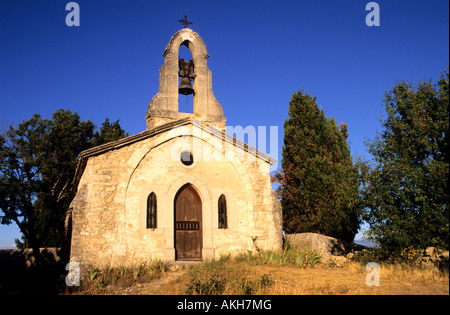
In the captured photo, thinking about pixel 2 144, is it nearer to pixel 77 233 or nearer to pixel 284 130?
pixel 77 233

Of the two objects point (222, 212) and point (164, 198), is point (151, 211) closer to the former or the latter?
point (164, 198)

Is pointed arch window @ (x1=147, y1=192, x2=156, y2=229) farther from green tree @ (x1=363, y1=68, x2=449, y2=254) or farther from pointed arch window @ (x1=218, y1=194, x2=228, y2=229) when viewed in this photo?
green tree @ (x1=363, y1=68, x2=449, y2=254)

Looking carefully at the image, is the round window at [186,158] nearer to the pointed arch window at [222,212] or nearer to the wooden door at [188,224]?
the wooden door at [188,224]

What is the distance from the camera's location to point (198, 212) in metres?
13.6

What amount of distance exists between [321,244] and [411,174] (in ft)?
17.2

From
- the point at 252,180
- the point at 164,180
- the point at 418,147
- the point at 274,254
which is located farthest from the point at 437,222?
the point at 164,180

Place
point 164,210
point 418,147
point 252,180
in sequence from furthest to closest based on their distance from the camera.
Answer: point 252,180 → point 164,210 → point 418,147

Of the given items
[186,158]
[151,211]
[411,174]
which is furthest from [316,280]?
[186,158]

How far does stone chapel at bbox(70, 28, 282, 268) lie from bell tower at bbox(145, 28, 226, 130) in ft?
0.14

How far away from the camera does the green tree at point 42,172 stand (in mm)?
20266

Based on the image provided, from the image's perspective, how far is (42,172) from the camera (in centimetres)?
2233

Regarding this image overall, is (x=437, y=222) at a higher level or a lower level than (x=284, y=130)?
lower

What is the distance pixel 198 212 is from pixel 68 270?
15.6ft
